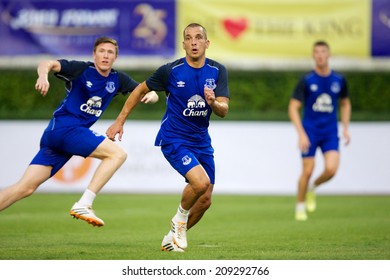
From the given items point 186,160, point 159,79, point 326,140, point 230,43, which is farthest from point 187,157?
point 230,43

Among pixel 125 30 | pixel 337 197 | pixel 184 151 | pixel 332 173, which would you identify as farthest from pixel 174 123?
pixel 125 30

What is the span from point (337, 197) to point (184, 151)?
10.9m

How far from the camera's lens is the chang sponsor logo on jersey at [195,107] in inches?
424

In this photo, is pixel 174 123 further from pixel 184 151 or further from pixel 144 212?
pixel 144 212

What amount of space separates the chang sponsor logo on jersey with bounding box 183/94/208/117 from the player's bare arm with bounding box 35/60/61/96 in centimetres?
161

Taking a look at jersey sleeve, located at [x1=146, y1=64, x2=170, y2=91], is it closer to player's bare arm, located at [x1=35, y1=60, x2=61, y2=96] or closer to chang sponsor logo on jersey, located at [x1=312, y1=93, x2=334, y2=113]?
player's bare arm, located at [x1=35, y1=60, x2=61, y2=96]

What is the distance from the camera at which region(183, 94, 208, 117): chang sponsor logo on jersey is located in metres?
10.8

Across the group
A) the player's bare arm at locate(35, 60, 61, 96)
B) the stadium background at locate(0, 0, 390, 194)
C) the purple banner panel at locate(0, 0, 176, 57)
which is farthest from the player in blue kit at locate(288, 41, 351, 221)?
the purple banner panel at locate(0, 0, 176, 57)

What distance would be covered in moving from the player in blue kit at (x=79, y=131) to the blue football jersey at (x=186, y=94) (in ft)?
1.57

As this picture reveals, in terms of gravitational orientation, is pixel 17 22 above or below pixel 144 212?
above

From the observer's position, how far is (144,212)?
17.2 metres

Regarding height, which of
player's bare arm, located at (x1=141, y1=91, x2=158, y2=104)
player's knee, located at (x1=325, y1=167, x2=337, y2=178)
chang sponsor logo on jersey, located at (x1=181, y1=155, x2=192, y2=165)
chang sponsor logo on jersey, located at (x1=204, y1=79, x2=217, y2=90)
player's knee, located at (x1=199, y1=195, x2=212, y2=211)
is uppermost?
chang sponsor logo on jersey, located at (x1=204, y1=79, x2=217, y2=90)

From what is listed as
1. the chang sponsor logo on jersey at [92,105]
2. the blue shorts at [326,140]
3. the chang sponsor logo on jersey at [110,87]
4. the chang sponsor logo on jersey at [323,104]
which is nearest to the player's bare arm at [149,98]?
the chang sponsor logo on jersey at [110,87]

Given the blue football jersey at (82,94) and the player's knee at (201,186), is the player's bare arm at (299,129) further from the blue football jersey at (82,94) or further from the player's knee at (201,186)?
the player's knee at (201,186)
